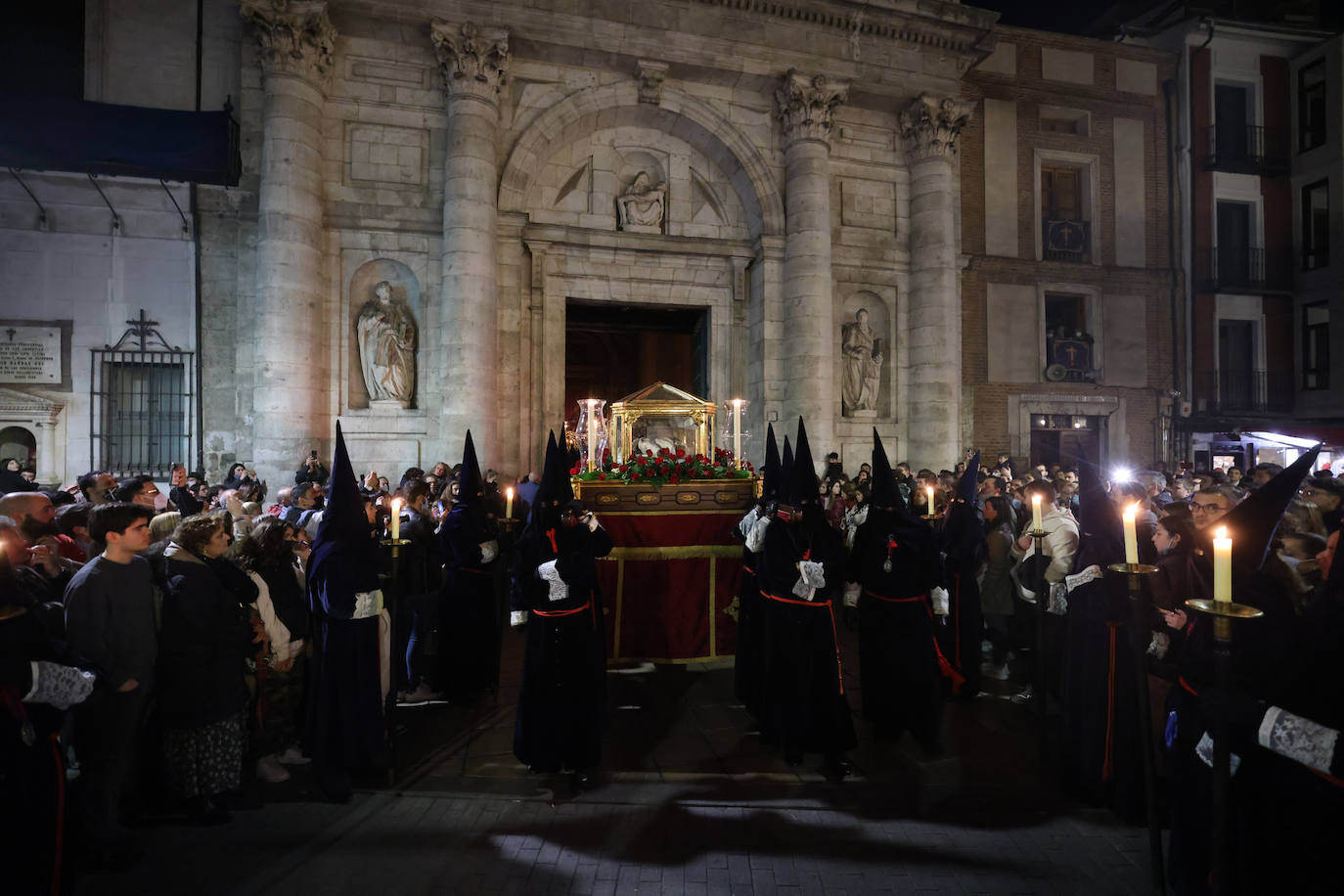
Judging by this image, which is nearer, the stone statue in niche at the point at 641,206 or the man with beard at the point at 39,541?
the man with beard at the point at 39,541

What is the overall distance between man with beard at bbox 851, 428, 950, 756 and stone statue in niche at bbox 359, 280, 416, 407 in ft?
36.7

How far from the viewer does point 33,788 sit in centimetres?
288

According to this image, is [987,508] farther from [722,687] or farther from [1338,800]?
[1338,800]

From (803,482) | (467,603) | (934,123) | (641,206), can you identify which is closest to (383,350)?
(641,206)

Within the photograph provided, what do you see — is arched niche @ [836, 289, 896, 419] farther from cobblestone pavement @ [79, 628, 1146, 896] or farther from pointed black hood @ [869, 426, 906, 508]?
cobblestone pavement @ [79, 628, 1146, 896]

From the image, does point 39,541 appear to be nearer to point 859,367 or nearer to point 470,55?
point 470,55

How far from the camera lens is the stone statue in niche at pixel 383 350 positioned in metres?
13.7

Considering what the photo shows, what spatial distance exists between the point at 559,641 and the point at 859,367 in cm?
1323

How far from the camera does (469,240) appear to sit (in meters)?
13.4

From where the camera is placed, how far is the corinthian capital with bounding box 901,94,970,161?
16.1 meters

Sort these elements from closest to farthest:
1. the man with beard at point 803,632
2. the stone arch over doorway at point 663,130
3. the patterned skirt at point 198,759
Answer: the patterned skirt at point 198,759, the man with beard at point 803,632, the stone arch over doorway at point 663,130

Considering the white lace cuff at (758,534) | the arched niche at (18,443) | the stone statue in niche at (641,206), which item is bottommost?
the white lace cuff at (758,534)

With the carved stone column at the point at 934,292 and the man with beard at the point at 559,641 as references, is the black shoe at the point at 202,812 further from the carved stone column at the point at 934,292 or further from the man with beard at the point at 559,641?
the carved stone column at the point at 934,292

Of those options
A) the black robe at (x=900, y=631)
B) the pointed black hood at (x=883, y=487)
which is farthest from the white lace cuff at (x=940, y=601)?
the pointed black hood at (x=883, y=487)
